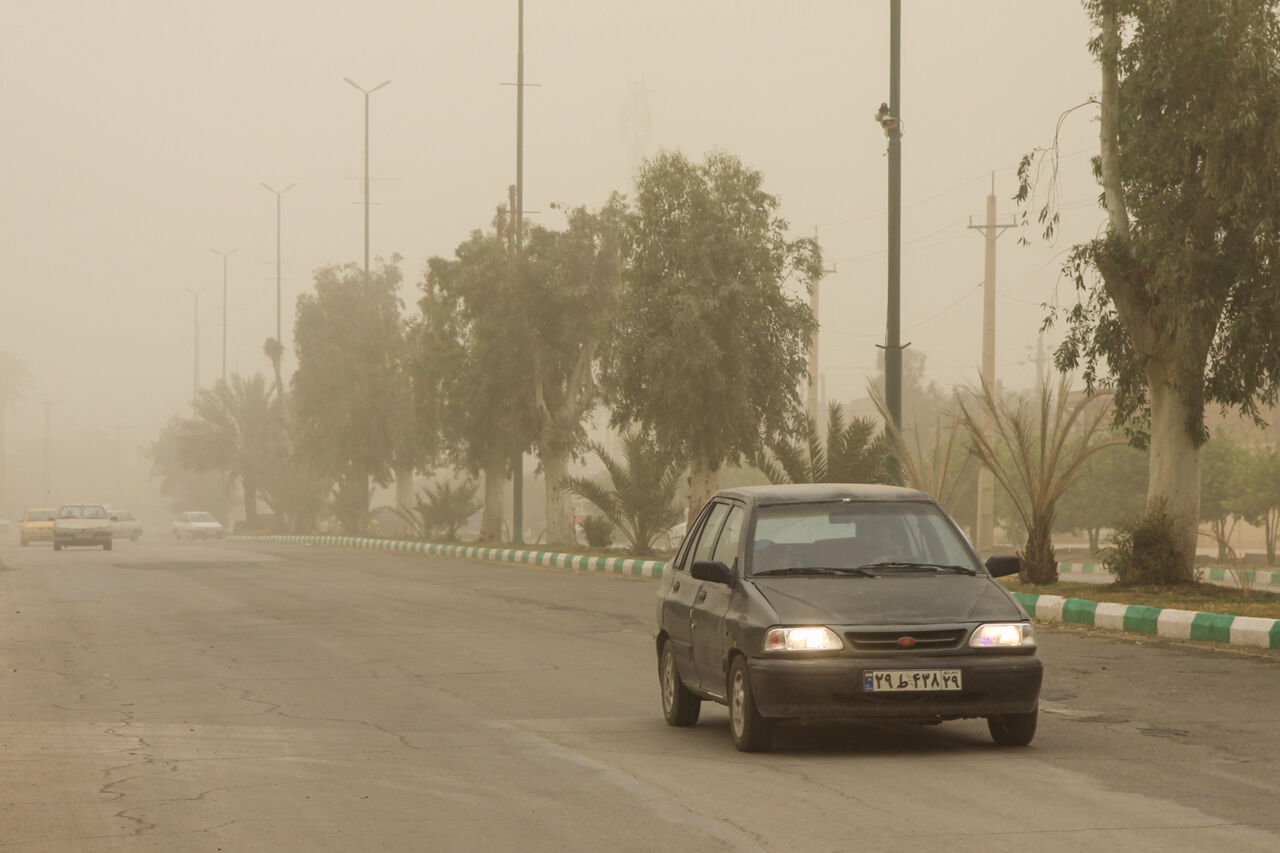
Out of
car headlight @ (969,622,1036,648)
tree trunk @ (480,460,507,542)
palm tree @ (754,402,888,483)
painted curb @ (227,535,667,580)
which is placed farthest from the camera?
tree trunk @ (480,460,507,542)

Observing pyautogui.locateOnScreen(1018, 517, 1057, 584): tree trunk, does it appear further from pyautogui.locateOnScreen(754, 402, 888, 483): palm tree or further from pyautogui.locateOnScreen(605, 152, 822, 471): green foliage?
pyautogui.locateOnScreen(605, 152, 822, 471): green foliage

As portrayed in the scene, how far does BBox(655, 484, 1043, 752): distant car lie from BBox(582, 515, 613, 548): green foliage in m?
28.2

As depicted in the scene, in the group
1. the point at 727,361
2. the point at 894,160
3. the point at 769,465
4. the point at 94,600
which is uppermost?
the point at 894,160

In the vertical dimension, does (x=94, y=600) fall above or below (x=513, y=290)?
below

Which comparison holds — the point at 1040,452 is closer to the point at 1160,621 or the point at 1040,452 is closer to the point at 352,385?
the point at 1160,621

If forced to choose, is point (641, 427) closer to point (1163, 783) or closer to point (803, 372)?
point (803, 372)

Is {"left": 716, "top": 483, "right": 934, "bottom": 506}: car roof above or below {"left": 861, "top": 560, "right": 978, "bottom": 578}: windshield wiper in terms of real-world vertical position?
above

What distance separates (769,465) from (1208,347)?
12.7m

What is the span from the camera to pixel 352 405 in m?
62.0

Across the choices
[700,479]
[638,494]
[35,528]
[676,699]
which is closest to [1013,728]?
[676,699]

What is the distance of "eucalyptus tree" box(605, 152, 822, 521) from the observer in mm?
31281

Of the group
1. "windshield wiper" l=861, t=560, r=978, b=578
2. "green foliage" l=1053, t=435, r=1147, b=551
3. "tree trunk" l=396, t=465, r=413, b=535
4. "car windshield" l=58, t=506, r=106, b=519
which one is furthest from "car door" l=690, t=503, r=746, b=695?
"tree trunk" l=396, t=465, r=413, b=535

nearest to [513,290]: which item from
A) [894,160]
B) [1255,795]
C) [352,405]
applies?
[894,160]

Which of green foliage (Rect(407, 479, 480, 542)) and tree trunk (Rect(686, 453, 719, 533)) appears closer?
tree trunk (Rect(686, 453, 719, 533))
